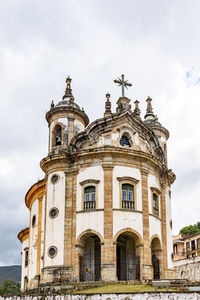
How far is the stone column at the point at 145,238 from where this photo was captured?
25.2m

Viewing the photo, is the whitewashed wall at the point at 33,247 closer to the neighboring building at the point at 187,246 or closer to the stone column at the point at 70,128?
the stone column at the point at 70,128

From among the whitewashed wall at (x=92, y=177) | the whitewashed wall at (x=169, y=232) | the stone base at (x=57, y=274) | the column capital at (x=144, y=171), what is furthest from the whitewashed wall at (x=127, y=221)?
the whitewashed wall at (x=169, y=232)

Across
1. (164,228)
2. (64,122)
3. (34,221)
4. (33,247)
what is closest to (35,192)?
(34,221)

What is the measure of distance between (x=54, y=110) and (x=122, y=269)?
11.8 meters

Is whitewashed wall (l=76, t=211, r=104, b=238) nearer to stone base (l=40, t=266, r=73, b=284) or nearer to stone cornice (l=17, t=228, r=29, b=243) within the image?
stone base (l=40, t=266, r=73, b=284)

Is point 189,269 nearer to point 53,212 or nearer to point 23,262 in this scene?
point 23,262

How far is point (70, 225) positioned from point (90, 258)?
9.12ft

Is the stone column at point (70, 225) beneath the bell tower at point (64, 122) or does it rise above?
beneath

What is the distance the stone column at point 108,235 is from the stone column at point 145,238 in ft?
6.91

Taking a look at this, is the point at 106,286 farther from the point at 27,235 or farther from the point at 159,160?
the point at 27,235

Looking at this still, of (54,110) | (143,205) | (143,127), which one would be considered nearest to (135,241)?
(143,205)

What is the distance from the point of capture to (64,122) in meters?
28.5

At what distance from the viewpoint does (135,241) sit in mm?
26062

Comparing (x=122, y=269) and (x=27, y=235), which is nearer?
(x=122, y=269)
